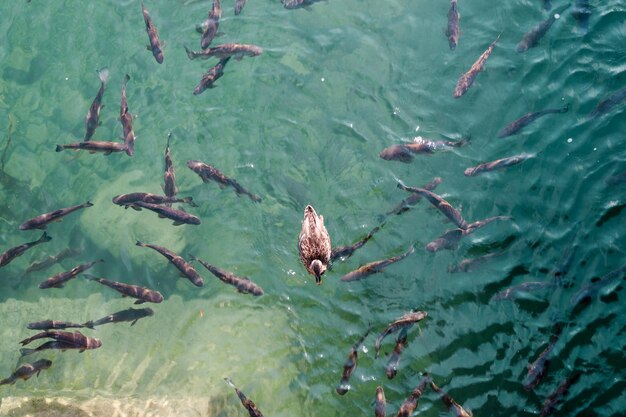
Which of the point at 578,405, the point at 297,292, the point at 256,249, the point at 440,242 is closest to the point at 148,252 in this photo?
the point at 256,249

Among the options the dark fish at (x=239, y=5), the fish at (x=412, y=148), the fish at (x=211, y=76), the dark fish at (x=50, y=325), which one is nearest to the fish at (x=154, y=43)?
the fish at (x=211, y=76)

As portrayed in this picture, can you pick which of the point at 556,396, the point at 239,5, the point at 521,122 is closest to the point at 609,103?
the point at 521,122

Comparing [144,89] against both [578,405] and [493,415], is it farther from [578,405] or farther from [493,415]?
[578,405]

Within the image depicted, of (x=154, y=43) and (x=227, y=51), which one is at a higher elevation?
(x=154, y=43)

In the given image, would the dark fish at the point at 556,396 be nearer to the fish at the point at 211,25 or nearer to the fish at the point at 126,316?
the fish at the point at 126,316

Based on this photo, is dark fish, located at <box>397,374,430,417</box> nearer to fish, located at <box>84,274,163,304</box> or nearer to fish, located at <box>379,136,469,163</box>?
fish, located at <box>379,136,469,163</box>

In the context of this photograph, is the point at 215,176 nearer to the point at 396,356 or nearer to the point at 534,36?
the point at 396,356
